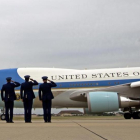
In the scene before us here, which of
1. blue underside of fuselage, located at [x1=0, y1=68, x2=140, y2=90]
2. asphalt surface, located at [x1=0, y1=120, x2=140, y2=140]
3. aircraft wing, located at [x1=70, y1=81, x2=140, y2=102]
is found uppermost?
blue underside of fuselage, located at [x1=0, y1=68, x2=140, y2=90]

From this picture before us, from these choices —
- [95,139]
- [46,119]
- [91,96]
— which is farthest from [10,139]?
[91,96]

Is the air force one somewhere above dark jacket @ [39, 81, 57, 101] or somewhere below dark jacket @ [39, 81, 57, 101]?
above

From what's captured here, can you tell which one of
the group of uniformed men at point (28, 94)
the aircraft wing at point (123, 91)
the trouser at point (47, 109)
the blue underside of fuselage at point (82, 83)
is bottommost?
the trouser at point (47, 109)

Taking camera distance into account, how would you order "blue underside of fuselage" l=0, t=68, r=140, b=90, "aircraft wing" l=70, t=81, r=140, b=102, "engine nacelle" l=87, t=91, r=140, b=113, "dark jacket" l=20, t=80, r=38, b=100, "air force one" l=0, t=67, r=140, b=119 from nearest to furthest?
1. "dark jacket" l=20, t=80, r=38, b=100
2. "engine nacelle" l=87, t=91, r=140, b=113
3. "aircraft wing" l=70, t=81, r=140, b=102
4. "air force one" l=0, t=67, r=140, b=119
5. "blue underside of fuselage" l=0, t=68, r=140, b=90

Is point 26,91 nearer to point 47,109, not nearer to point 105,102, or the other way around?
point 47,109

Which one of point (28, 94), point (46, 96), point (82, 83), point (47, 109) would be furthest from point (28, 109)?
point (82, 83)

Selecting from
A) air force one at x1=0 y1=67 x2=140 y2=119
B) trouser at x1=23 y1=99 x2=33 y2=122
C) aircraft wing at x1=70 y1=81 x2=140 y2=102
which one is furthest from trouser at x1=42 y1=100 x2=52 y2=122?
aircraft wing at x1=70 y1=81 x2=140 y2=102

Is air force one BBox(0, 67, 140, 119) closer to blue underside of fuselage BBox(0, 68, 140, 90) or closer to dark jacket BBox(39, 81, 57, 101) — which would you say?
blue underside of fuselage BBox(0, 68, 140, 90)

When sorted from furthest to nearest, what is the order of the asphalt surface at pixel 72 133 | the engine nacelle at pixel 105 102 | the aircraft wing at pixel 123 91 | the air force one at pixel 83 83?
the air force one at pixel 83 83 < the aircraft wing at pixel 123 91 < the engine nacelle at pixel 105 102 < the asphalt surface at pixel 72 133

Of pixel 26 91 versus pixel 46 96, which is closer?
pixel 46 96

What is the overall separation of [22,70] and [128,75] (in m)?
6.24

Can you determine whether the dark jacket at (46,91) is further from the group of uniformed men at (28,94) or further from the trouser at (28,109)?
the trouser at (28,109)

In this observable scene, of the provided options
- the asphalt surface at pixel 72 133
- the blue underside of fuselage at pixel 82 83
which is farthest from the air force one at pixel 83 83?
the asphalt surface at pixel 72 133

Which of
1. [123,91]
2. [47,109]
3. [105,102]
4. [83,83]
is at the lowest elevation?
[47,109]
